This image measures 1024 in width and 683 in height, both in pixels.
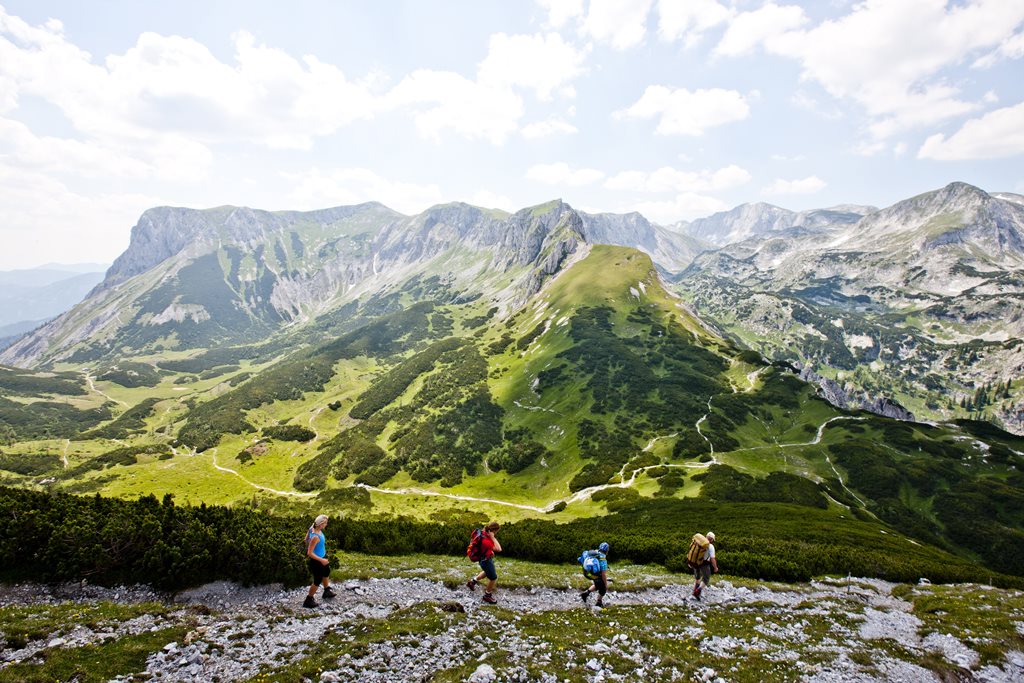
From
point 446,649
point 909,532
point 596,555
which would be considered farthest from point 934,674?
point 909,532

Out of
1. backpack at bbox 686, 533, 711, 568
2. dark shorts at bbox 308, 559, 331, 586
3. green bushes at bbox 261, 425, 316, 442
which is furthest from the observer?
green bushes at bbox 261, 425, 316, 442

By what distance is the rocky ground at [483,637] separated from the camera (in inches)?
576

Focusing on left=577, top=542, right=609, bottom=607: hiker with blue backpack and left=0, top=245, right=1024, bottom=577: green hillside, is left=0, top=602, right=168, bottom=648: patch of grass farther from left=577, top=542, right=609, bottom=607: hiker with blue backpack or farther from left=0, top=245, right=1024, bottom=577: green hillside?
left=0, top=245, right=1024, bottom=577: green hillside

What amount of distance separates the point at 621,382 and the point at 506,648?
5721 inches

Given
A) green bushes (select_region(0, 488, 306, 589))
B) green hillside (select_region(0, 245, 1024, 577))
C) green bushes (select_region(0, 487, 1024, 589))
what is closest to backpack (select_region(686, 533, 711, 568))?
green bushes (select_region(0, 487, 1024, 589))

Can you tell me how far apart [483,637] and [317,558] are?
811 centimetres

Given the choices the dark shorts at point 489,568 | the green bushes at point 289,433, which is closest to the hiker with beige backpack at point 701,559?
the dark shorts at point 489,568

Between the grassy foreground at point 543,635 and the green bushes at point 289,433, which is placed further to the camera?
the green bushes at point 289,433

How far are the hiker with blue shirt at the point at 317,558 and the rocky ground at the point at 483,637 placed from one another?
2.55 feet

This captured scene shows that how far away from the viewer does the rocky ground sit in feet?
48.0

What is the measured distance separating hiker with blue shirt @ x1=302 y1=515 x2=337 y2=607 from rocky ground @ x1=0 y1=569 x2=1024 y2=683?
78 centimetres

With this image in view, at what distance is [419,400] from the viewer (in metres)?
191

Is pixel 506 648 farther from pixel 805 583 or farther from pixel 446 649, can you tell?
pixel 805 583

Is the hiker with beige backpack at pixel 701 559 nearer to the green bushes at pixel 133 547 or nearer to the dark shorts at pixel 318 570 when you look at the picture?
the dark shorts at pixel 318 570
